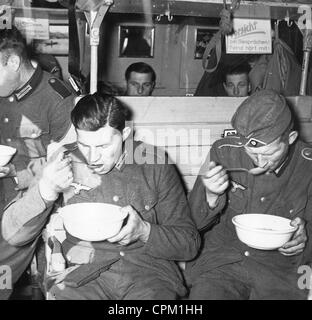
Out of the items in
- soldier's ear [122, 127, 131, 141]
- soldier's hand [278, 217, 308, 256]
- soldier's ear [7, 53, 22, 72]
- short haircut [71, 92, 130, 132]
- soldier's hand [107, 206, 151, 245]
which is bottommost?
soldier's hand [278, 217, 308, 256]

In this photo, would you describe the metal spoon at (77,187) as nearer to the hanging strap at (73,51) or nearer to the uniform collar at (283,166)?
the hanging strap at (73,51)

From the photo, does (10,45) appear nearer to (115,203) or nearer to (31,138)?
(31,138)

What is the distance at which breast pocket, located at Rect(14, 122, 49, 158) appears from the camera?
1.94 metres

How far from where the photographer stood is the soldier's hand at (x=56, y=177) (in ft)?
5.19

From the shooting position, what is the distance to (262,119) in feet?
5.54

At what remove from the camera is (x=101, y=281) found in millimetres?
1650

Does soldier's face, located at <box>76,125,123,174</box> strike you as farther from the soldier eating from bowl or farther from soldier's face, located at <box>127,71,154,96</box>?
soldier's face, located at <box>127,71,154,96</box>

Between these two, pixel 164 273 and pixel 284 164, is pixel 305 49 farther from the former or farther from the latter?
pixel 164 273

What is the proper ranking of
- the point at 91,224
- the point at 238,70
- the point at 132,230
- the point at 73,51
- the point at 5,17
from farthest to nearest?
the point at 238,70
the point at 73,51
the point at 5,17
the point at 132,230
the point at 91,224

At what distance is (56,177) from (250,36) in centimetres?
120

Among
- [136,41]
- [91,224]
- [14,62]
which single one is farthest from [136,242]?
[136,41]

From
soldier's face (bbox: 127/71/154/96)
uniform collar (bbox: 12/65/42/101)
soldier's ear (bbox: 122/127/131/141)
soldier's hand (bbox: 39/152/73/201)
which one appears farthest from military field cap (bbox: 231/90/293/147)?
soldier's face (bbox: 127/71/154/96)

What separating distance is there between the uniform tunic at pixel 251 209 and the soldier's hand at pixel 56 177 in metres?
0.52
